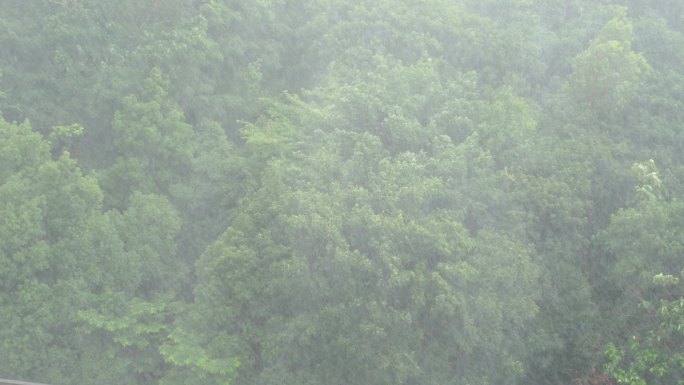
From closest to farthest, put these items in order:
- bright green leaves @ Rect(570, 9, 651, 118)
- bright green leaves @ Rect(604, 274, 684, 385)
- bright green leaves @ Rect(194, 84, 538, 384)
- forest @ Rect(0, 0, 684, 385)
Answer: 1. bright green leaves @ Rect(604, 274, 684, 385)
2. bright green leaves @ Rect(194, 84, 538, 384)
3. forest @ Rect(0, 0, 684, 385)
4. bright green leaves @ Rect(570, 9, 651, 118)

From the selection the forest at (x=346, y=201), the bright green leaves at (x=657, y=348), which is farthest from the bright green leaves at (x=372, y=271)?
the bright green leaves at (x=657, y=348)

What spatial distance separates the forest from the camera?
39.0 feet

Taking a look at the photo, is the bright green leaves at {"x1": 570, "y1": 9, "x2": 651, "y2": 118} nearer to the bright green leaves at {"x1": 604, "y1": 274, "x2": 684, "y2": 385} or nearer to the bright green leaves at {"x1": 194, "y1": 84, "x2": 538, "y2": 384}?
the bright green leaves at {"x1": 194, "y1": 84, "x2": 538, "y2": 384}

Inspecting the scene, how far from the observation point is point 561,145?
14516mm

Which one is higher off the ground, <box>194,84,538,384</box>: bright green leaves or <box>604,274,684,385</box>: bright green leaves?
<box>194,84,538,384</box>: bright green leaves

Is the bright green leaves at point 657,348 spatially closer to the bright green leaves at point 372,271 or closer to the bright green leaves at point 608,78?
the bright green leaves at point 372,271

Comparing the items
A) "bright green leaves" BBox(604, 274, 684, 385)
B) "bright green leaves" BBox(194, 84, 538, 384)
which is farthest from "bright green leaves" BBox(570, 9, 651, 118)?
"bright green leaves" BBox(604, 274, 684, 385)

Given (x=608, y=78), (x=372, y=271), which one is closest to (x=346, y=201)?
(x=372, y=271)

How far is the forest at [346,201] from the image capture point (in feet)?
39.0

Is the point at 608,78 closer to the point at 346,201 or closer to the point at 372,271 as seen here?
the point at 346,201

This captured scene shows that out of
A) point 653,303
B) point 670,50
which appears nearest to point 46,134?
point 653,303

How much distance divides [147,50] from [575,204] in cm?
995

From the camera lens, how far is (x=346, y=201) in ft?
42.4

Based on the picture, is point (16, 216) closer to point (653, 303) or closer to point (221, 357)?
point (221, 357)
